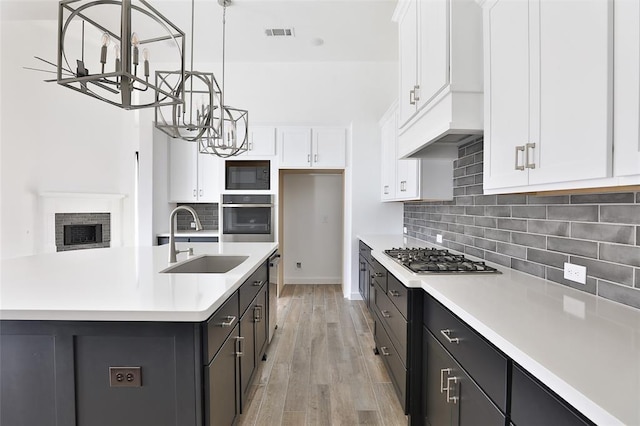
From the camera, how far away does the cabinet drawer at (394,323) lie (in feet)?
6.18

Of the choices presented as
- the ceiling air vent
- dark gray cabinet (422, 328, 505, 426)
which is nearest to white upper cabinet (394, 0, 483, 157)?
dark gray cabinet (422, 328, 505, 426)

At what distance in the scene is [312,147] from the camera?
4629 mm

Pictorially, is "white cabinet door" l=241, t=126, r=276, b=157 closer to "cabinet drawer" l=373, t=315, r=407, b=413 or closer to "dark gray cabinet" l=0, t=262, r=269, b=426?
"cabinet drawer" l=373, t=315, r=407, b=413

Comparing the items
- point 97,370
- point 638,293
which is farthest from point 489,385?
point 97,370

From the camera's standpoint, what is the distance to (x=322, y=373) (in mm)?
2566

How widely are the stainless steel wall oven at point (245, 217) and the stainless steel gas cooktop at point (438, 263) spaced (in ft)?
8.12

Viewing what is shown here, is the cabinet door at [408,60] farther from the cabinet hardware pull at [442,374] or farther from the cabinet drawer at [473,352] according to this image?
the cabinet hardware pull at [442,374]

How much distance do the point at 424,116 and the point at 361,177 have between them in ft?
8.45

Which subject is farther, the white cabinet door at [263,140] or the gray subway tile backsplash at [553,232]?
the white cabinet door at [263,140]

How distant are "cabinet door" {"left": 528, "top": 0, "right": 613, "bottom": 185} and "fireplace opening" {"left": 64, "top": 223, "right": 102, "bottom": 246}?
5490 mm

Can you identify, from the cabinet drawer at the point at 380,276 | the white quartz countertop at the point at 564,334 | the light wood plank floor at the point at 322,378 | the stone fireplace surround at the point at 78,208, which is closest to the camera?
the white quartz countertop at the point at 564,334

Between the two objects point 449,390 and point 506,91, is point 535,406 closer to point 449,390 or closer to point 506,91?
point 449,390

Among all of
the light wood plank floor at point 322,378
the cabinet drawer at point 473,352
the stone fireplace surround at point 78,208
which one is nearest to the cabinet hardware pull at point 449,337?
the cabinet drawer at point 473,352

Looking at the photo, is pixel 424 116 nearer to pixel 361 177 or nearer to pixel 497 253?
pixel 497 253
